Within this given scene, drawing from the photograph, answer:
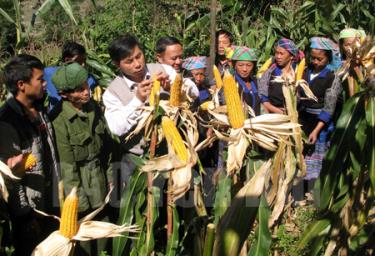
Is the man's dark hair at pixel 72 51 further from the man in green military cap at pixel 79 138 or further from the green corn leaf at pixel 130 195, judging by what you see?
the green corn leaf at pixel 130 195

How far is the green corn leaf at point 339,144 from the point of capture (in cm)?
211

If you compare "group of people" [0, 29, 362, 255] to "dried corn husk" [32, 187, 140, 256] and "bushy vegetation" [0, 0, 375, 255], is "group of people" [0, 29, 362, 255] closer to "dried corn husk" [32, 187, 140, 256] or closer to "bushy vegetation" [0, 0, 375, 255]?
"dried corn husk" [32, 187, 140, 256]

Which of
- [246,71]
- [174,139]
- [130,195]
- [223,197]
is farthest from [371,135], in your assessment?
[246,71]

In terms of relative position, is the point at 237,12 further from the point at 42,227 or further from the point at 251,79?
the point at 42,227

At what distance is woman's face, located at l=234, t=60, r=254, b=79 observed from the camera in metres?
3.45

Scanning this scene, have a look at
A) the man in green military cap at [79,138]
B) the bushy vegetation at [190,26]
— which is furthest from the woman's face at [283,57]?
the man in green military cap at [79,138]

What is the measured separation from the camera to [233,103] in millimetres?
1949

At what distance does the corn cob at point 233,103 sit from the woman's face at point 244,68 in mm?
1470

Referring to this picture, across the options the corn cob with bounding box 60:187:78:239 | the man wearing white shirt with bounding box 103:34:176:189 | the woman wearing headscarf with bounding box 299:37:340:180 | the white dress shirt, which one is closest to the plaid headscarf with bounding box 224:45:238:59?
the woman wearing headscarf with bounding box 299:37:340:180

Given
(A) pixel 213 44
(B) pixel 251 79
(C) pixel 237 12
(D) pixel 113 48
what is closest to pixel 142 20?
(C) pixel 237 12

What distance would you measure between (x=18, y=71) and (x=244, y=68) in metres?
1.56

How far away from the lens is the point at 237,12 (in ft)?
Result: 25.9

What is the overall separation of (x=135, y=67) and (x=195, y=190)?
32.7 inches

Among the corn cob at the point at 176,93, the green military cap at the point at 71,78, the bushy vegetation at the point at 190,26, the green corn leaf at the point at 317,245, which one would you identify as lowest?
the green corn leaf at the point at 317,245
